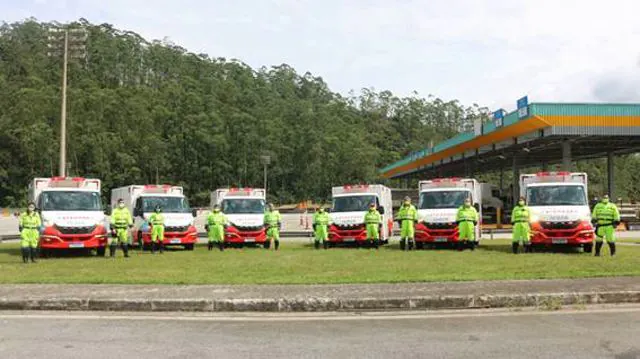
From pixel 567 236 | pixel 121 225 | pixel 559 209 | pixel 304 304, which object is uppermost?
pixel 559 209

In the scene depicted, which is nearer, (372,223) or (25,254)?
(25,254)

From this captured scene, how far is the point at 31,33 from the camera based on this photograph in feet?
387

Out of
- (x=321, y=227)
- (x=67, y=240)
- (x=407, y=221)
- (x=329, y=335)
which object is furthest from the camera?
(x=321, y=227)

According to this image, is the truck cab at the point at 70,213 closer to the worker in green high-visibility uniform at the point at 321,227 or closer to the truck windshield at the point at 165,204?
the truck windshield at the point at 165,204

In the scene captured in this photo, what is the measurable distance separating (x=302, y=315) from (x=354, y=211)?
551 inches

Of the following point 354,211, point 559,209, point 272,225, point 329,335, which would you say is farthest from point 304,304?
point 354,211

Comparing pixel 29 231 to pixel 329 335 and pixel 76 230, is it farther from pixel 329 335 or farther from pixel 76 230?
pixel 329 335

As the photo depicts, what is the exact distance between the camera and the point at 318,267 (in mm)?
15188

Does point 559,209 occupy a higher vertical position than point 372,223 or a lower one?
higher

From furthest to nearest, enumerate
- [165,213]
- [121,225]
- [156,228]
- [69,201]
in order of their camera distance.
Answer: [165,213] → [156,228] → [69,201] → [121,225]

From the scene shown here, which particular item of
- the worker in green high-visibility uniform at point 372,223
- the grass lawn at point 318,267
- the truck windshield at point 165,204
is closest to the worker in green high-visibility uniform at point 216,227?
the truck windshield at point 165,204

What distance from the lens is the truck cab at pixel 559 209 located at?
18906 mm

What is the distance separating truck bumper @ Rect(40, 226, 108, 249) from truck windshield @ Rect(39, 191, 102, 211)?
108 centimetres

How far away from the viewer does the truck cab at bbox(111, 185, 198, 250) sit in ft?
73.5
